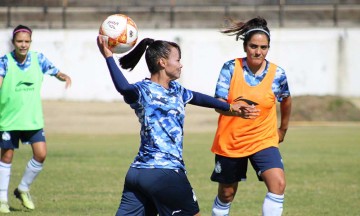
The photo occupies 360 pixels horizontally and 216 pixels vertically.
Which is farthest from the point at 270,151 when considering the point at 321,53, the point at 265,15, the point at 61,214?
the point at 265,15

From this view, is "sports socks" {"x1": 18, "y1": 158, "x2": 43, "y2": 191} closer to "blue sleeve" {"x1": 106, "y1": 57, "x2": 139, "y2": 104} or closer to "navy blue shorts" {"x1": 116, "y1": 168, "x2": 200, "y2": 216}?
"navy blue shorts" {"x1": 116, "y1": 168, "x2": 200, "y2": 216}

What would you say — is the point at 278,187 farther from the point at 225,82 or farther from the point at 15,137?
the point at 15,137

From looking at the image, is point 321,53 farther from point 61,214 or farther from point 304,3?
point 61,214

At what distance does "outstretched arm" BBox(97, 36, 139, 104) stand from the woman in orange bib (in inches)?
71.0

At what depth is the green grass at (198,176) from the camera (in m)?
10.2

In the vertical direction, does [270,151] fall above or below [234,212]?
above

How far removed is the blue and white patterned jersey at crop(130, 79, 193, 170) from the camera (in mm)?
6078

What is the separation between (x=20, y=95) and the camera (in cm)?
1012

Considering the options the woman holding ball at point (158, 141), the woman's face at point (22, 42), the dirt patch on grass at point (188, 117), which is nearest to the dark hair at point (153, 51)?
the woman holding ball at point (158, 141)

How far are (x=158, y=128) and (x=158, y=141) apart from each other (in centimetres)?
9

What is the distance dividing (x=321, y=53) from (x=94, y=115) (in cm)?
928

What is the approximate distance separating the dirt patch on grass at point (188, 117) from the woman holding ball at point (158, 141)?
16028mm

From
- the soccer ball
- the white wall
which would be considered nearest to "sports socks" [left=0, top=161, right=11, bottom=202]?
the soccer ball

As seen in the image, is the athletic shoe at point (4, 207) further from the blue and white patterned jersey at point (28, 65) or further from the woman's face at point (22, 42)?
the woman's face at point (22, 42)
